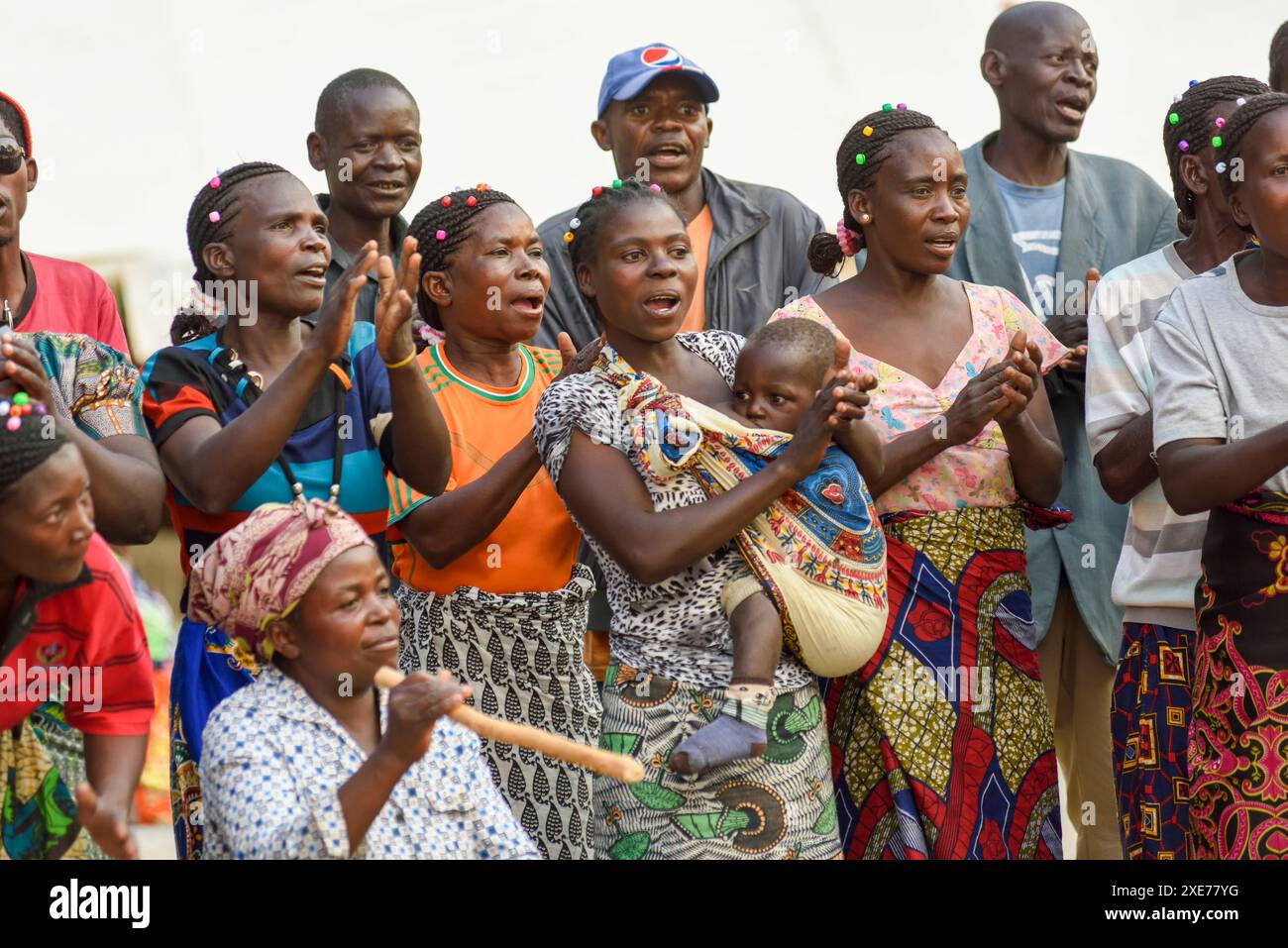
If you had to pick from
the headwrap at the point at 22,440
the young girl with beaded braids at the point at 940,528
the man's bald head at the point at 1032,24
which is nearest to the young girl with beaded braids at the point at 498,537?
the young girl with beaded braids at the point at 940,528

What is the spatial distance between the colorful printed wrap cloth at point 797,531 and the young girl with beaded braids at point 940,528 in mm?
312

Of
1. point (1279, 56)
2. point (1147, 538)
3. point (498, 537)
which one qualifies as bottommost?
point (1147, 538)

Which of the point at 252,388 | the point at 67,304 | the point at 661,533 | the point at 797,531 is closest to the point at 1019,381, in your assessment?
the point at 797,531

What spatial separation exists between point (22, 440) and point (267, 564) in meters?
0.49

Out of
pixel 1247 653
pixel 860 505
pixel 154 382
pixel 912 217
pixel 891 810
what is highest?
pixel 912 217

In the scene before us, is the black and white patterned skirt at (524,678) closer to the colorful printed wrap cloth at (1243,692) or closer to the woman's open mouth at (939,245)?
the woman's open mouth at (939,245)

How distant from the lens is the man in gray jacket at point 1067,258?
4816 millimetres

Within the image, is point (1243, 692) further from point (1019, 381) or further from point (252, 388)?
point (252, 388)

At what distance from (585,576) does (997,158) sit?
2148 millimetres

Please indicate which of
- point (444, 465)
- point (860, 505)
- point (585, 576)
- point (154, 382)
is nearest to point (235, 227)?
point (154, 382)

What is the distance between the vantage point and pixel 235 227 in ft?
13.5

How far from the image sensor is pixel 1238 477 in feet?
11.9

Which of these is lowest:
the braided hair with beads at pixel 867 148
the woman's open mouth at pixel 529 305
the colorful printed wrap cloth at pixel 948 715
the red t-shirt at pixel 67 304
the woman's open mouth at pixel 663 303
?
the colorful printed wrap cloth at pixel 948 715

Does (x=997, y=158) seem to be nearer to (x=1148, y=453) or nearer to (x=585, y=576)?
(x=1148, y=453)
